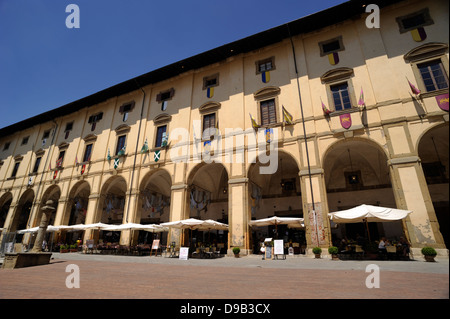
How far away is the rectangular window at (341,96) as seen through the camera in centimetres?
1519

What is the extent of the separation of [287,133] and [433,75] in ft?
28.0

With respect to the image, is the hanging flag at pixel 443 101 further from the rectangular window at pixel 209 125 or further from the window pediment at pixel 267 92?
the rectangular window at pixel 209 125

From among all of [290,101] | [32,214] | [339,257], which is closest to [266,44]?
[290,101]

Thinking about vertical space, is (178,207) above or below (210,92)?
below

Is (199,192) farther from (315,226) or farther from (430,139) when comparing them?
(430,139)

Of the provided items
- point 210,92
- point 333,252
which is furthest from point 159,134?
point 333,252

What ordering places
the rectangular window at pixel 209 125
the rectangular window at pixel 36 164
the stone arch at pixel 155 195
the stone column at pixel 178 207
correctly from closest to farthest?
the stone column at pixel 178 207 < the rectangular window at pixel 209 125 < the stone arch at pixel 155 195 < the rectangular window at pixel 36 164

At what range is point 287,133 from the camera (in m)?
15.9

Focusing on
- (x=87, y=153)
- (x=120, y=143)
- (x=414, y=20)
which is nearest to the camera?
(x=414, y=20)

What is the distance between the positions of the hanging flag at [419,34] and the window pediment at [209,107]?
13.1 m

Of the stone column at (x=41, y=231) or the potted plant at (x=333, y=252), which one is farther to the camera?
the potted plant at (x=333, y=252)

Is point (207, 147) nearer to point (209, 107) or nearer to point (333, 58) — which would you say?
point (209, 107)

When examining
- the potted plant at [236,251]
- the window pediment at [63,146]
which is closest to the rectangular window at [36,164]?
the window pediment at [63,146]

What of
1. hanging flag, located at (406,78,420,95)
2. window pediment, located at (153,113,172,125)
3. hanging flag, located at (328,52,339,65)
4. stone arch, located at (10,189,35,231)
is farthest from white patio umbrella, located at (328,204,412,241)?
stone arch, located at (10,189,35,231)
